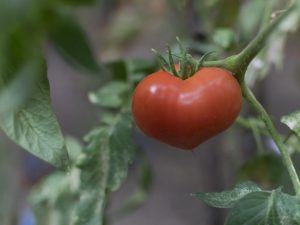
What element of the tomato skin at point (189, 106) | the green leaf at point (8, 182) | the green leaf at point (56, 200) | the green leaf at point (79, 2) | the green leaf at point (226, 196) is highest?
the green leaf at point (79, 2)

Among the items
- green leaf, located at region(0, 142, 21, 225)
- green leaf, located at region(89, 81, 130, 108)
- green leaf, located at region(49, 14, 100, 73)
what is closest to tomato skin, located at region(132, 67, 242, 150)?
green leaf, located at region(49, 14, 100, 73)

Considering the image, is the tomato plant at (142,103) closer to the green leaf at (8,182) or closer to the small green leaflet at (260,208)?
the small green leaflet at (260,208)

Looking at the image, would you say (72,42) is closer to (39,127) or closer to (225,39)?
(39,127)

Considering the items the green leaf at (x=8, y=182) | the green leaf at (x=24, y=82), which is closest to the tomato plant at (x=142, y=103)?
the green leaf at (x=24, y=82)

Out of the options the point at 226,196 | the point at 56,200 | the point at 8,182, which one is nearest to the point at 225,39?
the point at 226,196

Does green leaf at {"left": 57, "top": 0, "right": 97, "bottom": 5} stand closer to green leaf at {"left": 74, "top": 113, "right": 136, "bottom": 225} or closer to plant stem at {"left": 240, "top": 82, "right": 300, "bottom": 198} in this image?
Result: plant stem at {"left": 240, "top": 82, "right": 300, "bottom": 198}

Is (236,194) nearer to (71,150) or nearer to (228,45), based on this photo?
(228,45)
